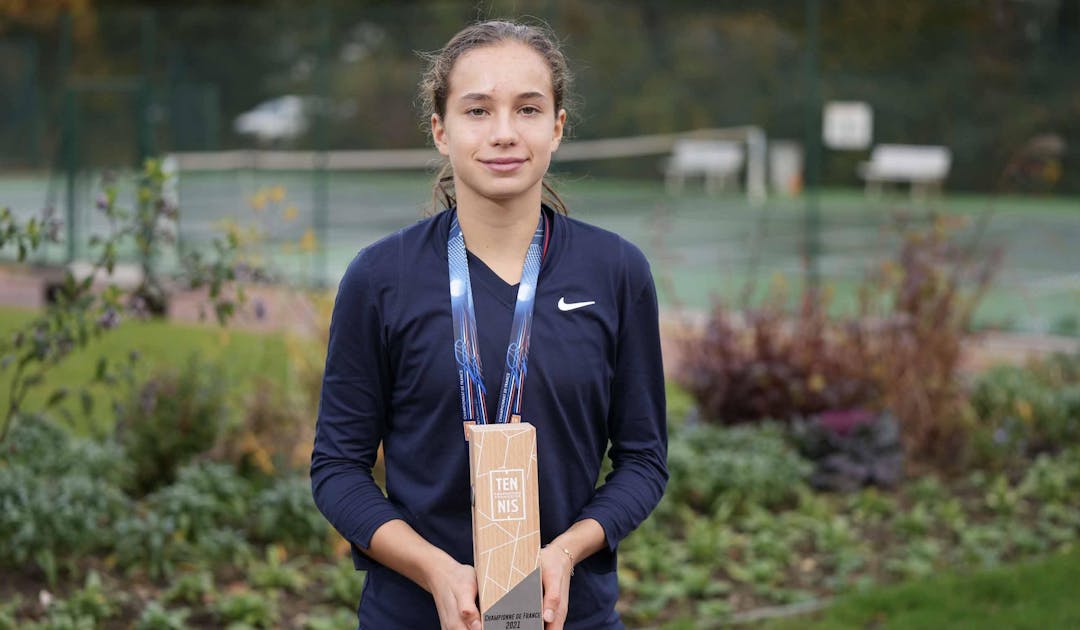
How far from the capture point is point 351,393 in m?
2.44

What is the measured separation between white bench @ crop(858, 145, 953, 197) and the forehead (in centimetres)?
1538

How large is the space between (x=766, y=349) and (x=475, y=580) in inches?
233

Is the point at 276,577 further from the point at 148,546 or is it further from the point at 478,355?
the point at 478,355

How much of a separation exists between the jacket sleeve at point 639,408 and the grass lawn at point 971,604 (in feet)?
10.0

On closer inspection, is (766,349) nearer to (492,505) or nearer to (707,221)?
(492,505)

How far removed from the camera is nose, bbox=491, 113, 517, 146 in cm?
240

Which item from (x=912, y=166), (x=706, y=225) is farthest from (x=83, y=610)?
(x=912, y=166)

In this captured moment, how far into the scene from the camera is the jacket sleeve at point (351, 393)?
2.43 meters

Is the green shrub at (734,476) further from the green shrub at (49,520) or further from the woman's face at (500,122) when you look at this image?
the woman's face at (500,122)

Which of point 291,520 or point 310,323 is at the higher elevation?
point 310,323

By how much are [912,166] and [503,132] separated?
16463 millimetres

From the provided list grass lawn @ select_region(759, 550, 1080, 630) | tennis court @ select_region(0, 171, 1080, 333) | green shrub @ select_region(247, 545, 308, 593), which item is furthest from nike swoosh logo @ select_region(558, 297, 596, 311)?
tennis court @ select_region(0, 171, 1080, 333)

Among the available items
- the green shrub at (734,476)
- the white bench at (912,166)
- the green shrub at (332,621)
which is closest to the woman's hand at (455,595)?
the green shrub at (332,621)

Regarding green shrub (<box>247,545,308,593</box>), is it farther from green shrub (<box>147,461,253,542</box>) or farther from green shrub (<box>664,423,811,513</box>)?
green shrub (<box>664,423,811,513</box>)
